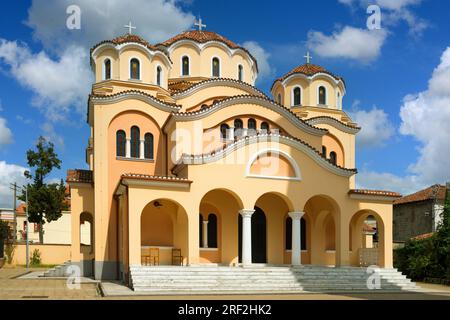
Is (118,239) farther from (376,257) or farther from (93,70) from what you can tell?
(376,257)

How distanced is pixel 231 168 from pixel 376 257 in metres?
9.55

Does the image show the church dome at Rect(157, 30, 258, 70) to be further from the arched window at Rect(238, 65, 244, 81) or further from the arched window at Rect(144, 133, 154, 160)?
the arched window at Rect(144, 133, 154, 160)

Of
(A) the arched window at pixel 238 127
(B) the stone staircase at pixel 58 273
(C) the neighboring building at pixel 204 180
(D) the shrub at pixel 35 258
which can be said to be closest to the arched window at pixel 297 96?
(C) the neighboring building at pixel 204 180

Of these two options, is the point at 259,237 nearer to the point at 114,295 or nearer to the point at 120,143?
the point at 120,143

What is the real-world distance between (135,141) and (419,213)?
26313 mm

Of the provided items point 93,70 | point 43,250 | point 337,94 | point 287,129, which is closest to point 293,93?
point 337,94

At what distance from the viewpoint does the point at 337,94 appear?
32.5m

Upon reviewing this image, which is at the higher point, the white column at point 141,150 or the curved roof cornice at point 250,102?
the curved roof cornice at point 250,102

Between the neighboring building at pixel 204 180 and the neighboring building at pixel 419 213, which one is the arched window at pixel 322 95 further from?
the neighboring building at pixel 419 213

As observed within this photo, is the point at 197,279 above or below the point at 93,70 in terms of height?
below

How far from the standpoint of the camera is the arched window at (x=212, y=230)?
25562 millimetres

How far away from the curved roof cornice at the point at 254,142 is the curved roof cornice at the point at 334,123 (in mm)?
5988

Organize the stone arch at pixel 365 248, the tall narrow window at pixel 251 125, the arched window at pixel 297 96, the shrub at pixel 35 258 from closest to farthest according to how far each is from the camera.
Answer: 1. the stone arch at pixel 365 248
2. the tall narrow window at pixel 251 125
3. the arched window at pixel 297 96
4. the shrub at pixel 35 258

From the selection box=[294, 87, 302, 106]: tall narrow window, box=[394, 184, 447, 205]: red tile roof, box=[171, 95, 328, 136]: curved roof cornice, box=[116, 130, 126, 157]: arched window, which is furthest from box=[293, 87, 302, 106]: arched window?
box=[394, 184, 447, 205]: red tile roof
